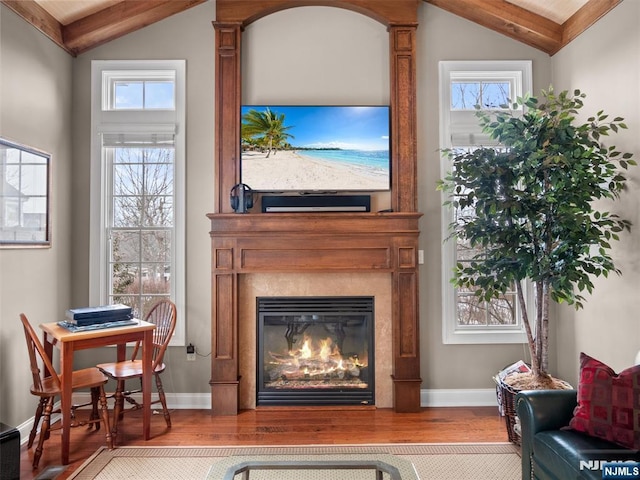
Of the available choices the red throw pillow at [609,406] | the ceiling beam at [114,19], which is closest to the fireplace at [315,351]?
the red throw pillow at [609,406]

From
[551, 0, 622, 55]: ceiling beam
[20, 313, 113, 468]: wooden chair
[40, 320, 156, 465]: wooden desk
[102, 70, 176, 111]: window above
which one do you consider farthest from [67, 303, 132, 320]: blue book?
[551, 0, 622, 55]: ceiling beam

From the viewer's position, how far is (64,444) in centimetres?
268

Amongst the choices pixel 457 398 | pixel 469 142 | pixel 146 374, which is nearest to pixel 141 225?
pixel 146 374

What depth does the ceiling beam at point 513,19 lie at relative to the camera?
3.48 meters

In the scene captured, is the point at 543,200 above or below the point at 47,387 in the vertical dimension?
above

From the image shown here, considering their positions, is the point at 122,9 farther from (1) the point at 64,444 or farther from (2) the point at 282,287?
(1) the point at 64,444

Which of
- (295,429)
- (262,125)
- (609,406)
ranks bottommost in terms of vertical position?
(295,429)

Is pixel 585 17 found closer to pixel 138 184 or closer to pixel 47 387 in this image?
pixel 138 184

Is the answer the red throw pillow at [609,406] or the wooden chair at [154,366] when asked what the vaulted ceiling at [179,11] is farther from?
the red throw pillow at [609,406]

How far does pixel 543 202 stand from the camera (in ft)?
9.14

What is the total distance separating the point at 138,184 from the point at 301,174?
1.41 metres

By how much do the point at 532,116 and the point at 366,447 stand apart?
2.42 metres

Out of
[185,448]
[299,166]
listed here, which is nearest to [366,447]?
[185,448]

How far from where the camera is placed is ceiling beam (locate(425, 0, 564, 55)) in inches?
137
